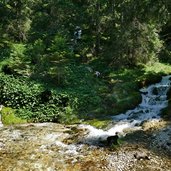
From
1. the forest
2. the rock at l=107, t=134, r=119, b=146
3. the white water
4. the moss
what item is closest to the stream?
the white water

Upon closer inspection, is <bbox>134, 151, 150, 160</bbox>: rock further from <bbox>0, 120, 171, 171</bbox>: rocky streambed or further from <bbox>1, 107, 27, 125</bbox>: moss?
<bbox>1, 107, 27, 125</bbox>: moss

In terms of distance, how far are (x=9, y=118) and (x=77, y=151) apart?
24.0 feet

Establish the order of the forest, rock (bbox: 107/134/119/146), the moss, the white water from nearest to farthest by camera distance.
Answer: rock (bbox: 107/134/119/146) < the white water < the moss < the forest

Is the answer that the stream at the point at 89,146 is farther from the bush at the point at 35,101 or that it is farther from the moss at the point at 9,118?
the bush at the point at 35,101

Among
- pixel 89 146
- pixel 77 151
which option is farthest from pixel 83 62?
pixel 77 151

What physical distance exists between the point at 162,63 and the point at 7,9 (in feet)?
64.4

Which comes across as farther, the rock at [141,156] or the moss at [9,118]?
the moss at [9,118]

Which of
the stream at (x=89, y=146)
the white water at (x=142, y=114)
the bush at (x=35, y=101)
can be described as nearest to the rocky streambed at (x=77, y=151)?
the stream at (x=89, y=146)

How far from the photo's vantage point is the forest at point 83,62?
25688mm

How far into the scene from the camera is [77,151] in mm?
19031

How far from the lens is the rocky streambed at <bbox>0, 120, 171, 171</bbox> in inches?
679

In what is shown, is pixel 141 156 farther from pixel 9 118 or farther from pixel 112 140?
pixel 9 118

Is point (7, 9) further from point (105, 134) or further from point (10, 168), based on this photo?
point (10, 168)

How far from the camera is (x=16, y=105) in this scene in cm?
2561
